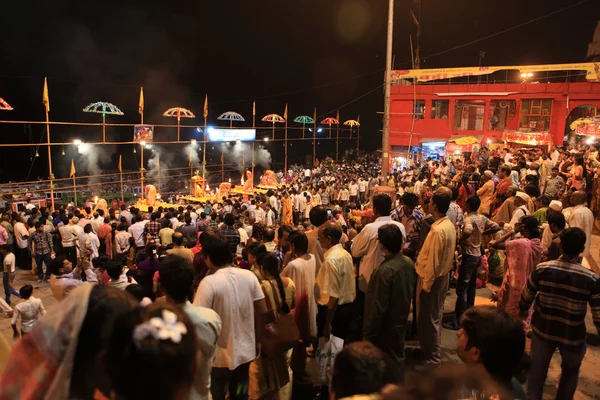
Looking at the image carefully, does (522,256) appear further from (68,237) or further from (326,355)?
(68,237)

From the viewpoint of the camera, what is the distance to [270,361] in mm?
3959

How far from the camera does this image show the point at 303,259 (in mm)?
4617

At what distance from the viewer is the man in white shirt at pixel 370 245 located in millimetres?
4941

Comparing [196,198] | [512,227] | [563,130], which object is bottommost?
[196,198]

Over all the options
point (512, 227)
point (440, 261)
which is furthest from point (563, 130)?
point (440, 261)

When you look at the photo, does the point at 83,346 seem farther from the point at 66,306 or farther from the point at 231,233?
the point at 231,233

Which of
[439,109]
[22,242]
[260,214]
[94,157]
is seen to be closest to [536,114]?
[439,109]

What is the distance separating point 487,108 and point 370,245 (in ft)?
89.2

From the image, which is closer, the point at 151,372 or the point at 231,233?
the point at 151,372

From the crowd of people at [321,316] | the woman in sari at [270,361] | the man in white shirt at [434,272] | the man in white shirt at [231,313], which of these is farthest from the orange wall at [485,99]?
the man in white shirt at [231,313]

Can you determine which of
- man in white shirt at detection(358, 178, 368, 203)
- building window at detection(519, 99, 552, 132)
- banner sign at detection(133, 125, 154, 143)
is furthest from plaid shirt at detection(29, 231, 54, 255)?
building window at detection(519, 99, 552, 132)

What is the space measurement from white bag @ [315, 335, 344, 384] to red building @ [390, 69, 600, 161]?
23315 mm

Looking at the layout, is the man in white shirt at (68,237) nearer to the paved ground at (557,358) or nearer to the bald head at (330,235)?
the paved ground at (557,358)

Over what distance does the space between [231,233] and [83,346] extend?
5710 millimetres
